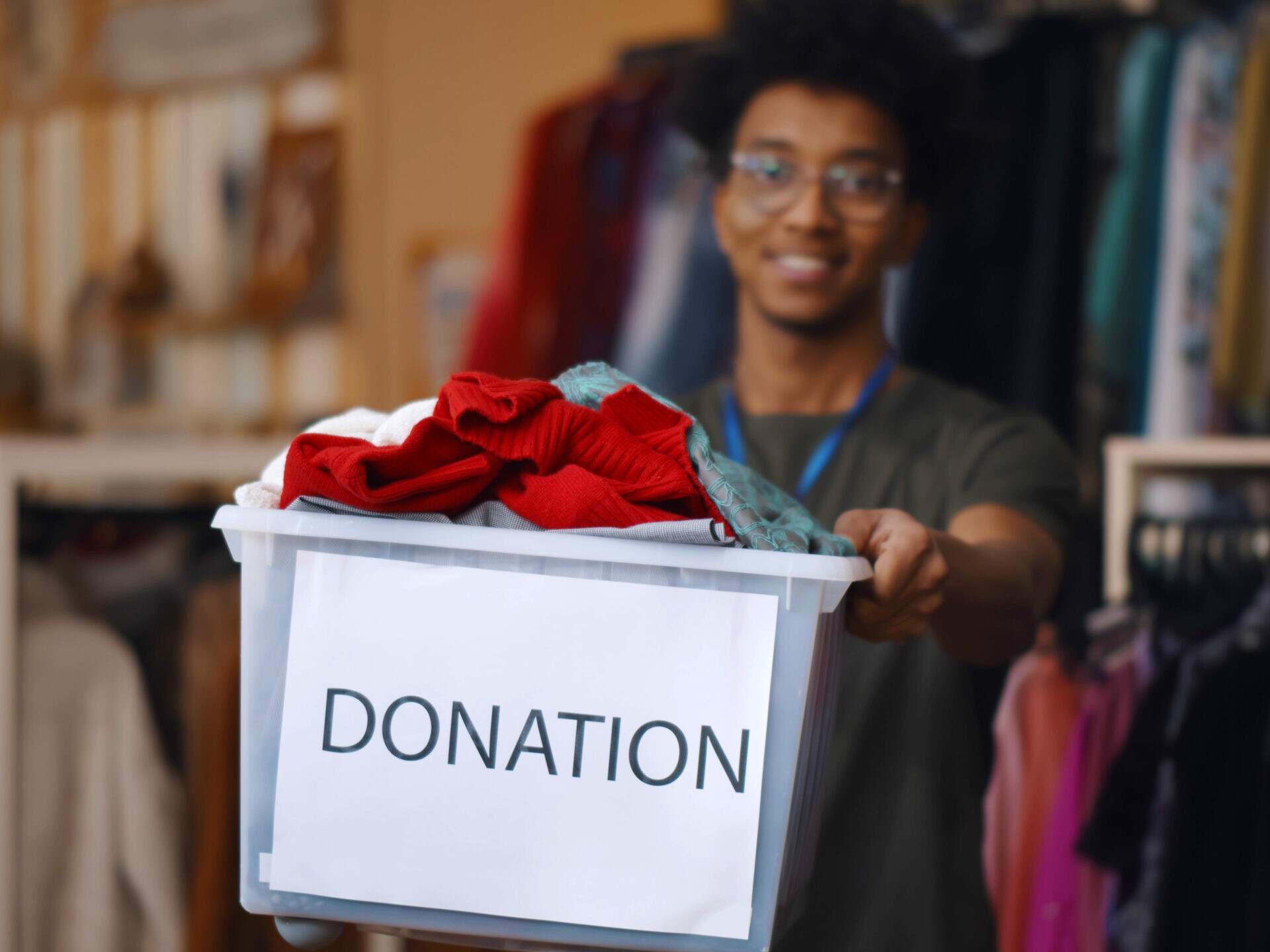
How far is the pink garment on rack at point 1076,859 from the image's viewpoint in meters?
1.40

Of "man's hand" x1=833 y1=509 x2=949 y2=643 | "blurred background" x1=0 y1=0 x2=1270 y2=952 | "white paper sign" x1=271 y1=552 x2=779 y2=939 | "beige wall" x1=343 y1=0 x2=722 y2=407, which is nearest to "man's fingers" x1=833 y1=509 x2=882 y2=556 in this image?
"man's hand" x1=833 y1=509 x2=949 y2=643

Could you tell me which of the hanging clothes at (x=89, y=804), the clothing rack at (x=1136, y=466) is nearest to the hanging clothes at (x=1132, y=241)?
the clothing rack at (x=1136, y=466)

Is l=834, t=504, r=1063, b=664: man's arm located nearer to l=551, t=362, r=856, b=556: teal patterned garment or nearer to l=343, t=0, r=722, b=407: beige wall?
l=551, t=362, r=856, b=556: teal patterned garment

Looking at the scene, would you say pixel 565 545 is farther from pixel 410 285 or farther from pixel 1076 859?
pixel 410 285

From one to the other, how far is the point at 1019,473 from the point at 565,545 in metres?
0.47

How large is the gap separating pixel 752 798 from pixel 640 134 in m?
1.64

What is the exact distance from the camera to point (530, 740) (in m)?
0.69

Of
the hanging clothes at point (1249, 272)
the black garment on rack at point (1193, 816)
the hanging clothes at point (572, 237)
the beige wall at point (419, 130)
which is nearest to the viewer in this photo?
the black garment on rack at point (1193, 816)

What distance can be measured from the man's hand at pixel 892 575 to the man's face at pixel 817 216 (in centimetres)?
33

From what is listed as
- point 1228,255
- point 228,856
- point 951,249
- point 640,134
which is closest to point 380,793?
point 228,856

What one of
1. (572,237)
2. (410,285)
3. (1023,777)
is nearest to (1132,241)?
(1023,777)

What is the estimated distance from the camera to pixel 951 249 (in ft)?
5.97

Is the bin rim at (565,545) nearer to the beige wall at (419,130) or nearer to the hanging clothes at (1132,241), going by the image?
the hanging clothes at (1132,241)

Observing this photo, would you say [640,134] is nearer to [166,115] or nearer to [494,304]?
[494,304]
